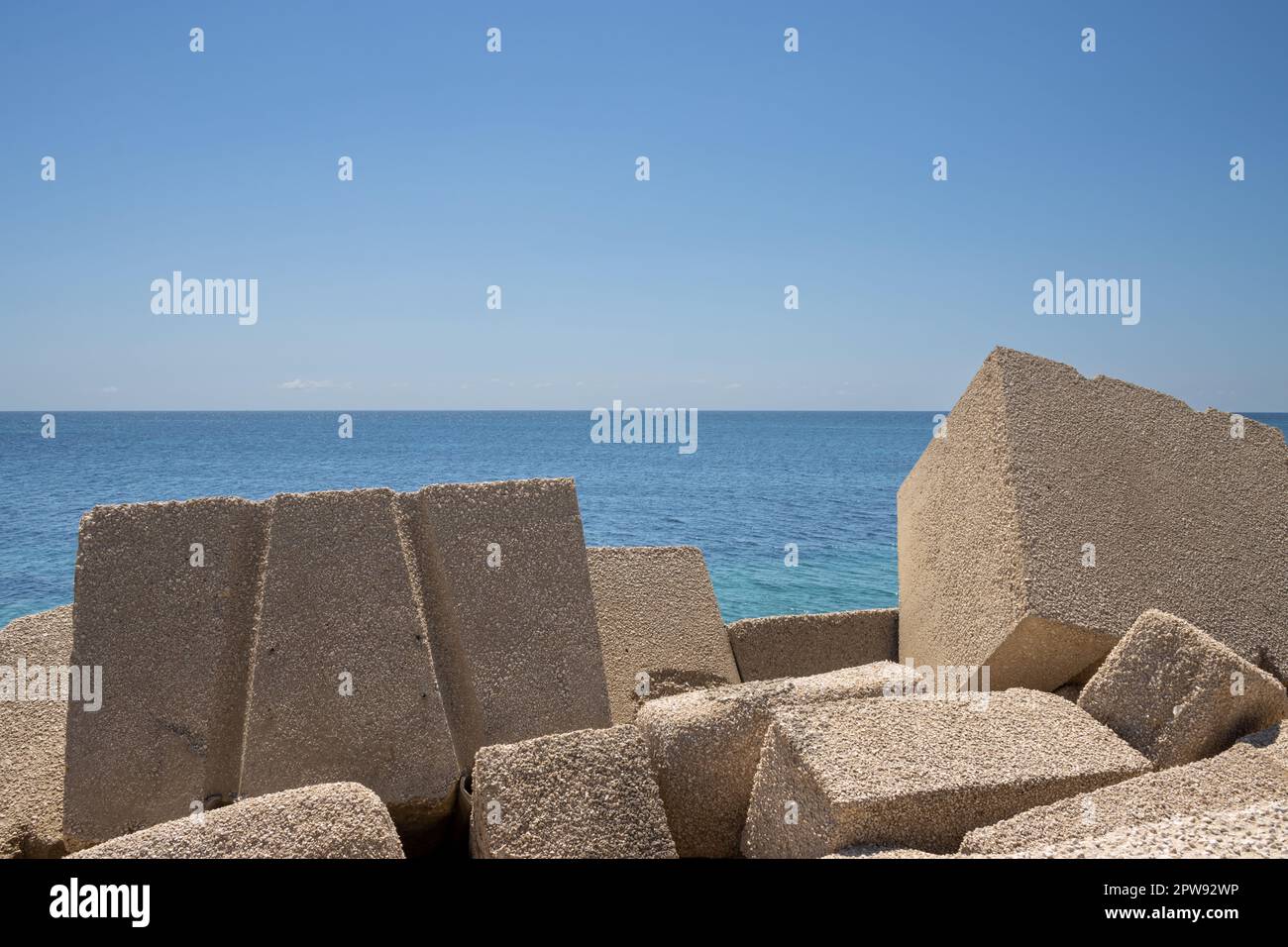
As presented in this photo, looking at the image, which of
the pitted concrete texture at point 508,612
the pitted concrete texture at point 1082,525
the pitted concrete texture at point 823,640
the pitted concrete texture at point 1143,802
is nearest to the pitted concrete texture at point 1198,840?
the pitted concrete texture at point 1143,802

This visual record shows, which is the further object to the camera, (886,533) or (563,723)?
(886,533)

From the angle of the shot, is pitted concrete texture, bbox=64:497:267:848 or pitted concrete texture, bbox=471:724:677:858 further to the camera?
pitted concrete texture, bbox=64:497:267:848

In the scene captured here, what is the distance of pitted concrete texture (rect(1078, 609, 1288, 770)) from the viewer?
3158 mm

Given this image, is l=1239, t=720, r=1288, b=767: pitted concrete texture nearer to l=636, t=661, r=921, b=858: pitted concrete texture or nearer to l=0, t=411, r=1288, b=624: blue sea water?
l=636, t=661, r=921, b=858: pitted concrete texture

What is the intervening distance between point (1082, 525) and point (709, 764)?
209cm

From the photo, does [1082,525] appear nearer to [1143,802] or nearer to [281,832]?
[1143,802]

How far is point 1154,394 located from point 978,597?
157cm

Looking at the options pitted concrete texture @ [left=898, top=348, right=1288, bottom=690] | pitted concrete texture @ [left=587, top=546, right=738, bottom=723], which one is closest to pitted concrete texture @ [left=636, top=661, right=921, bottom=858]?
pitted concrete texture @ [left=587, top=546, right=738, bottom=723]

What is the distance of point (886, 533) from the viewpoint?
62.5 ft

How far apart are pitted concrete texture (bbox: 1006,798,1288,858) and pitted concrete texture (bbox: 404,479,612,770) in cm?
176

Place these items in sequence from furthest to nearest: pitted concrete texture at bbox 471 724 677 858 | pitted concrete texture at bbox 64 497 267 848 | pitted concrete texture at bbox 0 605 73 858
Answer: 1. pitted concrete texture at bbox 0 605 73 858
2. pitted concrete texture at bbox 64 497 267 848
3. pitted concrete texture at bbox 471 724 677 858

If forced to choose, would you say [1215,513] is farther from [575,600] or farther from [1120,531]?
[575,600]

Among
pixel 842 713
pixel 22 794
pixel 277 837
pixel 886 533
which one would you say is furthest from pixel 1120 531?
pixel 886 533

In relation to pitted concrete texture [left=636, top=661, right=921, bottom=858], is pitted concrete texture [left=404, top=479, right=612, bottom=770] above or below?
above
